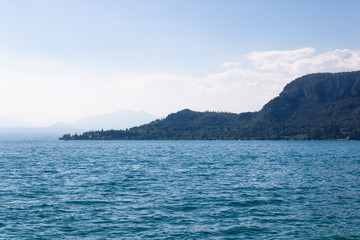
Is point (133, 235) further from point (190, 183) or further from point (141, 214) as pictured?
point (190, 183)

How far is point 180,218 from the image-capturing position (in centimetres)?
3192

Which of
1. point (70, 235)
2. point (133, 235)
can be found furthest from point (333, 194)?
point (70, 235)

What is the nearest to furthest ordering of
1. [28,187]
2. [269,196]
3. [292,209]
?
[292,209] → [269,196] → [28,187]

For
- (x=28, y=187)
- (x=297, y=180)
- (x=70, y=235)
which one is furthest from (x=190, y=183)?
(x=70, y=235)

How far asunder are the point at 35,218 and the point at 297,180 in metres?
41.3

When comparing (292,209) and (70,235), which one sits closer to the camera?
(70,235)

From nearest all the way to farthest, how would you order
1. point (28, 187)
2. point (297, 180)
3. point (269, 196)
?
point (269, 196) < point (28, 187) < point (297, 180)

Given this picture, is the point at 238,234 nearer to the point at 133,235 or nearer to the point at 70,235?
the point at 133,235

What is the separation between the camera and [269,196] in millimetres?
42719

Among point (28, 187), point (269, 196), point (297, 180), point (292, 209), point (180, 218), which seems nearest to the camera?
point (180, 218)

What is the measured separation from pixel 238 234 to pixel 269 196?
54.0 ft

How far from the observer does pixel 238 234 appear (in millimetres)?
27547

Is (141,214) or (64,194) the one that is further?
(64,194)

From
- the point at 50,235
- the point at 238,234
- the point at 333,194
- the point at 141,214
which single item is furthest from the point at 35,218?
the point at 333,194
